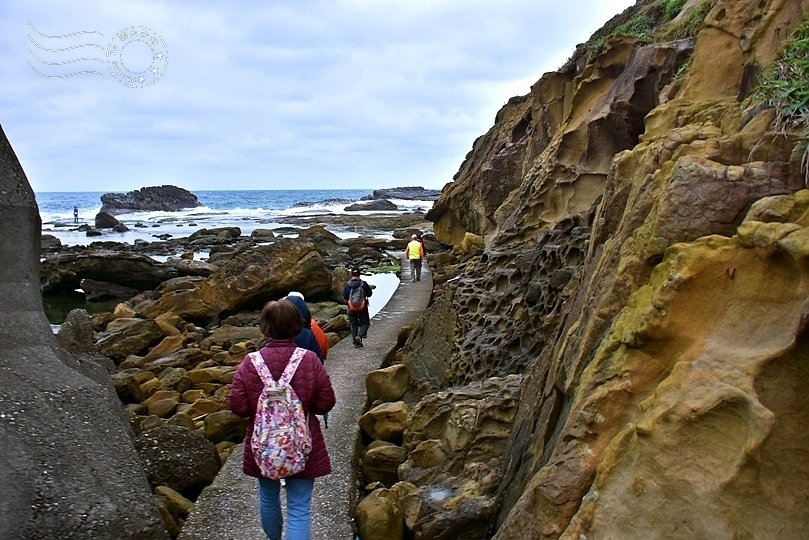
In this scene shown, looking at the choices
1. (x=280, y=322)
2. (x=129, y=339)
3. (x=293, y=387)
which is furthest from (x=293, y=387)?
(x=129, y=339)

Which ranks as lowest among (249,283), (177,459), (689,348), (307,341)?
(249,283)

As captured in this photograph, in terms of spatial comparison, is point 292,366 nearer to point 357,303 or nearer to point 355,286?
point 355,286

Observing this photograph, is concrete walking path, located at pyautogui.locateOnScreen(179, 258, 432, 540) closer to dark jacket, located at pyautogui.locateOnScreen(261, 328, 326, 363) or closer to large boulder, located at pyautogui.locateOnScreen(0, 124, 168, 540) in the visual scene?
large boulder, located at pyautogui.locateOnScreen(0, 124, 168, 540)

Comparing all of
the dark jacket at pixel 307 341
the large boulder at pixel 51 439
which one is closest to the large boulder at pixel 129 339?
the large boulder at pixel 51 439

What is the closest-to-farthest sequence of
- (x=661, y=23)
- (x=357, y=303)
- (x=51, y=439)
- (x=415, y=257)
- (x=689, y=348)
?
(x=689, y=348) < (x=51, y=439) < (x=357, y=303) < (x=661, y=23) < (x=415, y=257)

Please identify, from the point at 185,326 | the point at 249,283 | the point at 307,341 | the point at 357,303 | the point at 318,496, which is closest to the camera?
the point at 318,496

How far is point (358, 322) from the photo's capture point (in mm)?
9945

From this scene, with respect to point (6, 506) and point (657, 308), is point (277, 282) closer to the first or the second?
point (6, 506)

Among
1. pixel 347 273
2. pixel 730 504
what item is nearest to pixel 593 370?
pixel 730 504

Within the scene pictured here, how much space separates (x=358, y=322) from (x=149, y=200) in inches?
3208

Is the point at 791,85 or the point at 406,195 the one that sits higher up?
the point at 791,85

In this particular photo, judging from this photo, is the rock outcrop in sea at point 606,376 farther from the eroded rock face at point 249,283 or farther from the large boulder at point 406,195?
the large boulder at point 406,195

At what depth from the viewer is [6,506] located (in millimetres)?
3188

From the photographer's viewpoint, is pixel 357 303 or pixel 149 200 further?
pixel 149 200
